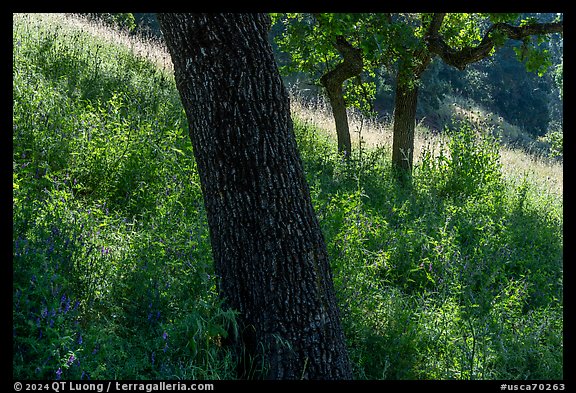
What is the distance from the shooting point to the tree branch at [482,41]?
27.1 ft

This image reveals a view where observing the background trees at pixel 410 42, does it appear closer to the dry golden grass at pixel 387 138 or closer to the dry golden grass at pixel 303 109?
the dry golden grass at pixel 387 138

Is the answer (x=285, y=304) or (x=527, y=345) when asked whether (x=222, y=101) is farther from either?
(x=527, y=345)

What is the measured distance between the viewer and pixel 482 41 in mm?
9164

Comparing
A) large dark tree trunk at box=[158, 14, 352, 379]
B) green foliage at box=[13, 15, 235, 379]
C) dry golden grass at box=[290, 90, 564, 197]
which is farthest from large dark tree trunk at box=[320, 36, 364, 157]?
large dark tree trunk at box=[158, 14, 352, 379]

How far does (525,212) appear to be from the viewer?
853 cm

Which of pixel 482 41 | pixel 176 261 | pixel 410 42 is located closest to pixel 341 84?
pixel 410 42

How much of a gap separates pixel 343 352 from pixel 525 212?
5773mm

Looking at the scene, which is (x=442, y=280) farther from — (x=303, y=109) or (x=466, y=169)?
(x=303, y=109)

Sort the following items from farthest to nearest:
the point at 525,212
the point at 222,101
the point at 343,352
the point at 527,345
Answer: the point at 525,212, the point at 527,345, the point at 343,352, the point at 222,101

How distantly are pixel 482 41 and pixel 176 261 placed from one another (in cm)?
690

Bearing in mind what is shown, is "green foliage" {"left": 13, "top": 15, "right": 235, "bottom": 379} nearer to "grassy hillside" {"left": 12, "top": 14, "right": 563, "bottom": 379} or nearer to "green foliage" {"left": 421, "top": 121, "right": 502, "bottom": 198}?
"grassy hillside" {"left": 12, "top": 14, "right": 563, "bottom": 379}

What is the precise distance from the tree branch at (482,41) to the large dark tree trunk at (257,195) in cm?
601

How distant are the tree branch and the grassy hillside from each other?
214 cm
